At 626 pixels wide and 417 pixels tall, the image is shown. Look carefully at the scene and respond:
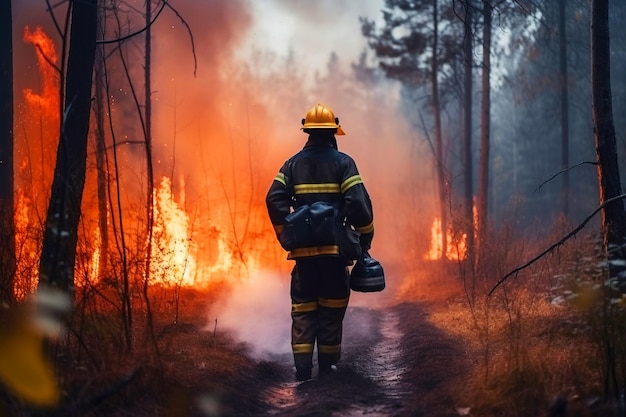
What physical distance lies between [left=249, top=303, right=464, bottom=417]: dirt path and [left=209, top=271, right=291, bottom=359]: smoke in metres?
0.56

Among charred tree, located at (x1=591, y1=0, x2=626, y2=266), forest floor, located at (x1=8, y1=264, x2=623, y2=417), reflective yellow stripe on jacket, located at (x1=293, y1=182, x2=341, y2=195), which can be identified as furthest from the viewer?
charred tree, located at (x1=591, y1=0, x2=626, y2=266)

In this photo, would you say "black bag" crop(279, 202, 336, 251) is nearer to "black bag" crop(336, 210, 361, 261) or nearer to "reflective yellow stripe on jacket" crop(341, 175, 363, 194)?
"black bag" crop(336, 210, 361, 261)

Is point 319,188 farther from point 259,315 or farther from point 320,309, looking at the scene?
point 259,315

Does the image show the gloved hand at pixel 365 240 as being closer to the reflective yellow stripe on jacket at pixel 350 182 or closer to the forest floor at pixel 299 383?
the reflective yellow stripe on jacket at pixel 350 182

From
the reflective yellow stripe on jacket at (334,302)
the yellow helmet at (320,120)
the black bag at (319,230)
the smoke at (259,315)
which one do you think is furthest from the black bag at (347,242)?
the smoke at (259,315)

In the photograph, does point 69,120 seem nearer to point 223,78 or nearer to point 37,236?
point 37,236

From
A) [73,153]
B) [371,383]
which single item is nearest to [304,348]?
[371,383]

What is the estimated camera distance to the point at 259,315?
963 cm

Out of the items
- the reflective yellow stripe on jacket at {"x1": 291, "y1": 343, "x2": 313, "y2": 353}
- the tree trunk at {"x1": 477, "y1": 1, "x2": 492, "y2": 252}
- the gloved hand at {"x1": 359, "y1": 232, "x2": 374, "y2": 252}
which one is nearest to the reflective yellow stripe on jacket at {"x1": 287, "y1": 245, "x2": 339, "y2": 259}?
the gloved hand at {"x1": 359, "y1": 232, "x2": 374, "y2": 252}

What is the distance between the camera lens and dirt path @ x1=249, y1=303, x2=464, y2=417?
5.02 metres

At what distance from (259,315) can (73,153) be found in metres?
4.71

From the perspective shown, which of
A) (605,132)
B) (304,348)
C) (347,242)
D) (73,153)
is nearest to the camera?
(73,153)

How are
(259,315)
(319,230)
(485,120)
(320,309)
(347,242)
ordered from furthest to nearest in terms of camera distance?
(485,120) < (259,315) < (320,309) < (347,242) < (319,230)

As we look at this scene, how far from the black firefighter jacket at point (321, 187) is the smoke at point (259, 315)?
5.69ft
